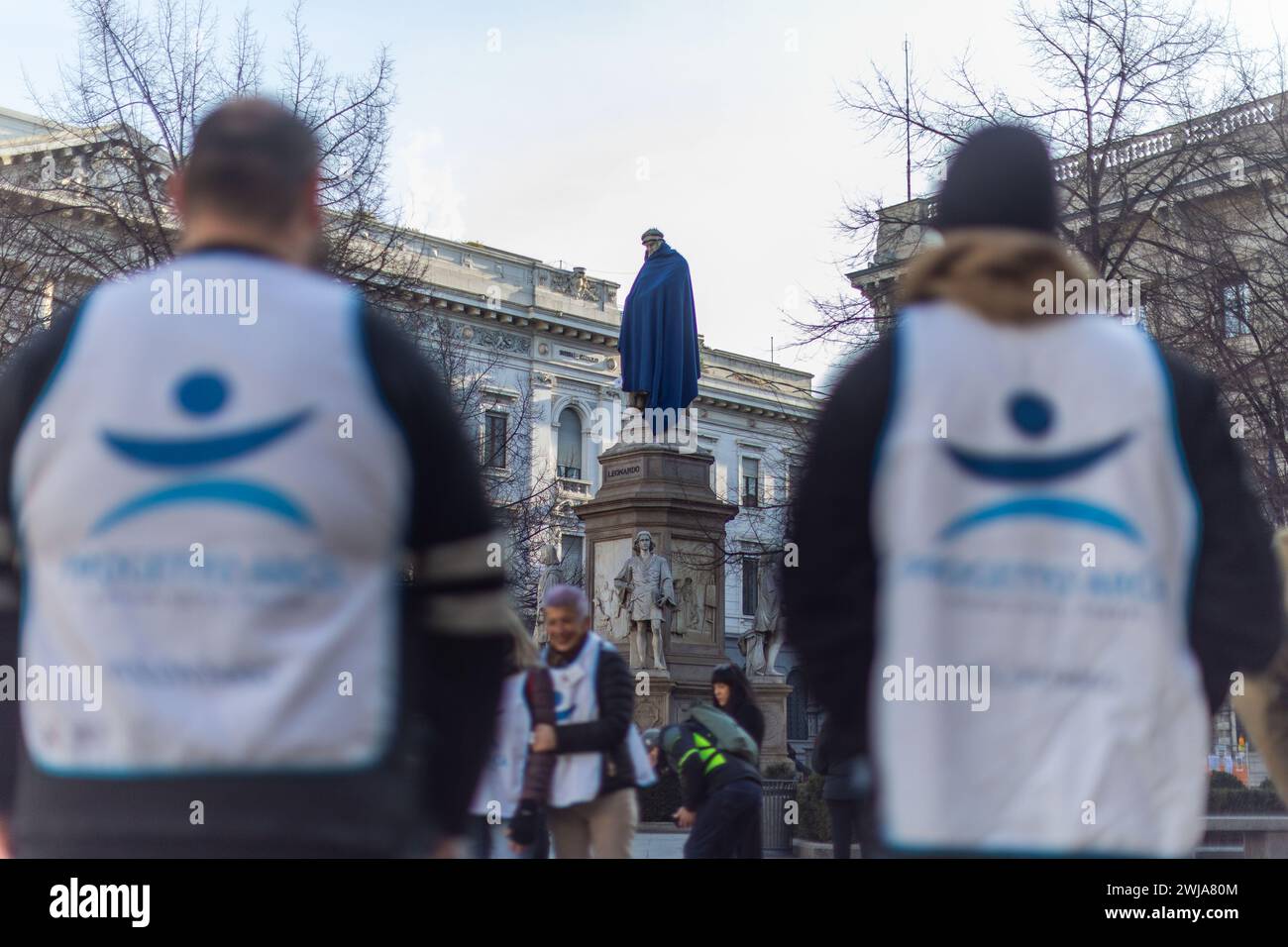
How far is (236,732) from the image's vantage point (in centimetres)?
230

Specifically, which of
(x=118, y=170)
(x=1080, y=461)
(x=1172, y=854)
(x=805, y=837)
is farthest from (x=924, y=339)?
(x=118, y=170)

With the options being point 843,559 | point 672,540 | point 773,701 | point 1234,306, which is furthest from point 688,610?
point 843,559

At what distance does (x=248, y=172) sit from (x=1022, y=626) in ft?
4.53

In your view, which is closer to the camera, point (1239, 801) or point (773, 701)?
point (1239, 801)

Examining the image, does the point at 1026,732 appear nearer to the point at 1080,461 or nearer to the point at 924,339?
the point at 1080,461

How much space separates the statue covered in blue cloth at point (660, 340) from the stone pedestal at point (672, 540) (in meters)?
0.75

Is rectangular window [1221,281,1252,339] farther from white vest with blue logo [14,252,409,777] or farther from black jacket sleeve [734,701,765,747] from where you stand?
white vest with blue logo [14,252,409,777]

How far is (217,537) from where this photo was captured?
2.33 meters

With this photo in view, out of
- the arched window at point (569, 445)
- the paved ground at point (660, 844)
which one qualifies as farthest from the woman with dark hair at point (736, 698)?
the arched window at point (569, 445)

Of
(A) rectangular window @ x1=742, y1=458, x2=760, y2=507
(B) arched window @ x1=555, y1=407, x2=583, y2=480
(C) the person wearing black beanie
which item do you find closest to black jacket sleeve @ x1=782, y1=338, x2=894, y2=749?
(C) the person wearing black beanie

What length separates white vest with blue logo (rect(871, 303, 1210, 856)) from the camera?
103 inches

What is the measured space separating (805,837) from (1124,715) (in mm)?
14029

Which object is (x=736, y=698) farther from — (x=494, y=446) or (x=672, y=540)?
(x=494, y=446)

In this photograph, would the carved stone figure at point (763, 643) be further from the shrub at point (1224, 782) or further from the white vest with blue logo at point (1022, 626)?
the white vest with blue logo at point (1022, 626)
